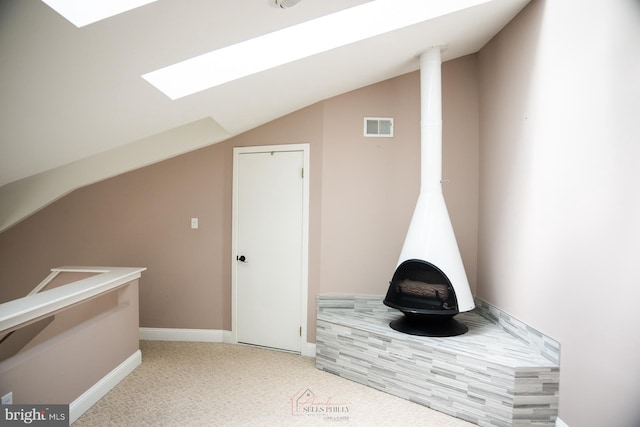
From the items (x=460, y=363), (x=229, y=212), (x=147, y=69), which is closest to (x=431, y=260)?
(x=460, y=363)

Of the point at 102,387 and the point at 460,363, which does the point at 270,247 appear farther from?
the point at 460,363

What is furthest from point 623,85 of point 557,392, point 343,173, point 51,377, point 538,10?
point 51,377

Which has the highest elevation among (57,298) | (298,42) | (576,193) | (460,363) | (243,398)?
(298,42)

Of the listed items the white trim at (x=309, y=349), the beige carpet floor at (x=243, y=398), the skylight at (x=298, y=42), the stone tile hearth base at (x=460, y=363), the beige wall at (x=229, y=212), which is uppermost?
the skylight at (x=298, y=42)

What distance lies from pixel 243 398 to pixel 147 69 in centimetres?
233

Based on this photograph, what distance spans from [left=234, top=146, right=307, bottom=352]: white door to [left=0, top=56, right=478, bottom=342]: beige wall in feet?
0.43

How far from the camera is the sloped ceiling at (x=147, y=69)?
4.96 ft

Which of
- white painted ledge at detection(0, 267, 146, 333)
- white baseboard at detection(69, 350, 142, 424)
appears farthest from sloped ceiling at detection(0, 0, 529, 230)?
white baseboard at detection(69, 350, 142, 424)

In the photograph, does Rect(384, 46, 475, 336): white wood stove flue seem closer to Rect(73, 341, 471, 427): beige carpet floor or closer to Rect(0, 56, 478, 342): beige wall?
Rect(0, 56, 478, 342): beige wall

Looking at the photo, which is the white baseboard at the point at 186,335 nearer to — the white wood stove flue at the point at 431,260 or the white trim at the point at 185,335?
the white trim at the point at 185,335

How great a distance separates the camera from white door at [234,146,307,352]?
352 cm

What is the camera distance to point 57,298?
214 centimetres

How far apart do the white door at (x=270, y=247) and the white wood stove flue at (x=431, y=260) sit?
1.10 meters

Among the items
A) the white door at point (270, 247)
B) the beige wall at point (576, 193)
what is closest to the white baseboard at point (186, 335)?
the white door at point (270, 247)
